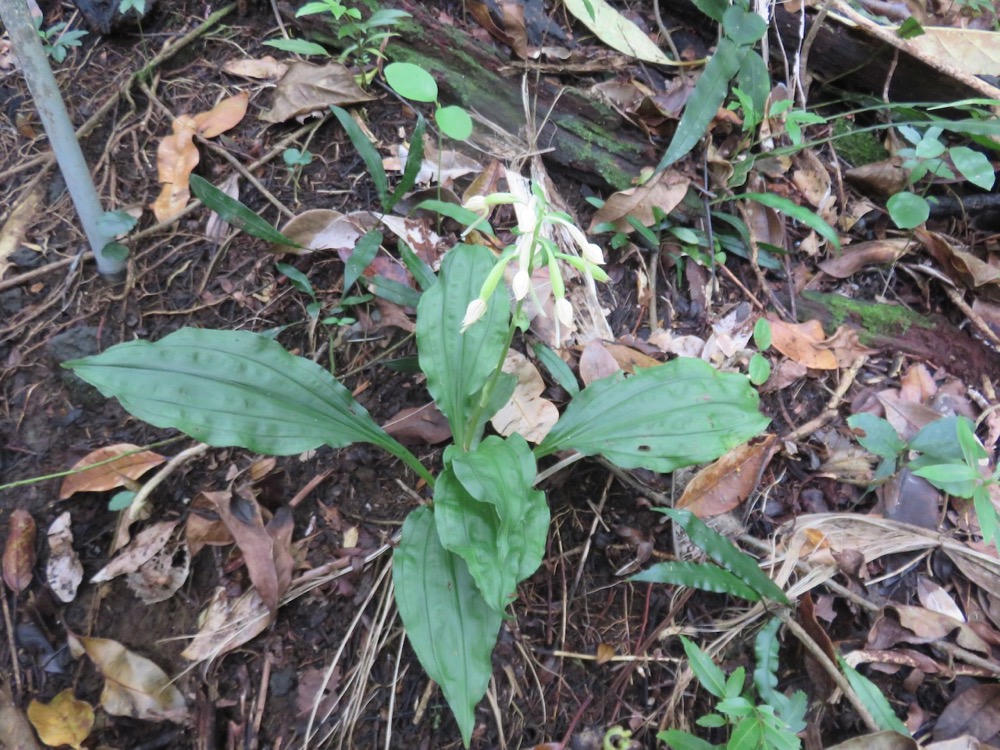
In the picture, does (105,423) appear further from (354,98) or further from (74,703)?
(354,98)

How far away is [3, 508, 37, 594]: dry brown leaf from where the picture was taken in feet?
5.67

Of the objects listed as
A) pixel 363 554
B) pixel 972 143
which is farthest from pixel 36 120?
pixel 972 143

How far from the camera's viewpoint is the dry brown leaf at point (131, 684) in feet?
5.41

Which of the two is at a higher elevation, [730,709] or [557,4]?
[557,4]

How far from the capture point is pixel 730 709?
1548 mm

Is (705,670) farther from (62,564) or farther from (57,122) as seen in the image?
(57,122)

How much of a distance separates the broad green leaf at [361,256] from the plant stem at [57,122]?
73cm

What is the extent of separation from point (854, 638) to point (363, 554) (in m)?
1.45

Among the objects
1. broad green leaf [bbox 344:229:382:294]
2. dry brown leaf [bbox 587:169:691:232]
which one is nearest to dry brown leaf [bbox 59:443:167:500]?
broad green leaf [bbox 344:229:382:294]

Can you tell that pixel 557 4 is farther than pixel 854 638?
Yes

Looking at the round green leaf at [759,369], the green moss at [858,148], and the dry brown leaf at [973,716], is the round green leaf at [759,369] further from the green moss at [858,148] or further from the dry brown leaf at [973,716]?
the green moss at [858,148]

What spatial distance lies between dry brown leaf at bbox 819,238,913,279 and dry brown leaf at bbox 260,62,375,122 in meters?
2.02

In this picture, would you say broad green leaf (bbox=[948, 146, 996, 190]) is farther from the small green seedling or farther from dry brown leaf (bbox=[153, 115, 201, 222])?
the small green seedling

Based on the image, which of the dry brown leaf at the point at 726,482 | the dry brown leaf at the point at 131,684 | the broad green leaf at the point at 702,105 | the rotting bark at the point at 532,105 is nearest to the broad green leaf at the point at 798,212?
the broad green leaf at the point at 702,105
